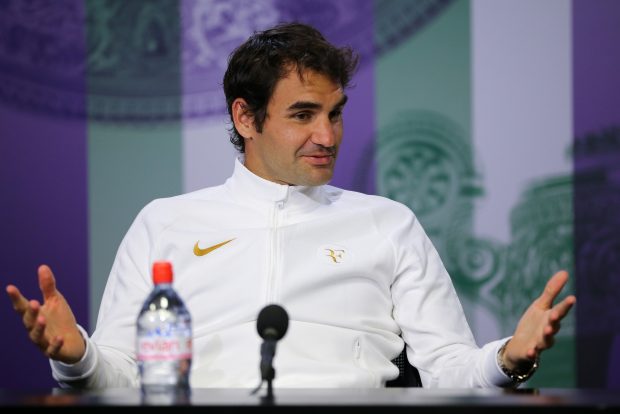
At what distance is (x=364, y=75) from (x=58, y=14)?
1085 millimetres

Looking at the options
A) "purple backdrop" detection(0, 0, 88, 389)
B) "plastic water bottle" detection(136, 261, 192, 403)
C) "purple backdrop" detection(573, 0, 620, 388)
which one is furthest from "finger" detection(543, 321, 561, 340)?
"purple backdrop" detection(0, 0, 88, 389)

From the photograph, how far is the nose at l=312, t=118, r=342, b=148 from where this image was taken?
2277 mm

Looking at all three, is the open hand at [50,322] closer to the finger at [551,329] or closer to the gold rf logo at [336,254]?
the gold rf logo at [336,254]

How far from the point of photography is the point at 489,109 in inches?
123

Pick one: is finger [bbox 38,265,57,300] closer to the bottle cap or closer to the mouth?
the bottle cap

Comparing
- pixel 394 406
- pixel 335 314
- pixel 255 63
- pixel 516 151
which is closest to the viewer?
pixel 394 406

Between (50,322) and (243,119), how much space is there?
923mm

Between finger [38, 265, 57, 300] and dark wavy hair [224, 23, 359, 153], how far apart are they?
840mm

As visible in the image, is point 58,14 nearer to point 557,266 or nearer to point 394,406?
point 557,266

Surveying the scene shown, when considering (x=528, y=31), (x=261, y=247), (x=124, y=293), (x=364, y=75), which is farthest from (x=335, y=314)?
(x=528, y=31)

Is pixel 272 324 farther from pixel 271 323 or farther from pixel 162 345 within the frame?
pixel 162 345

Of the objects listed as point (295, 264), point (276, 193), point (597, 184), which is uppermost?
point (597, 184)

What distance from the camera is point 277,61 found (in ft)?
7.79

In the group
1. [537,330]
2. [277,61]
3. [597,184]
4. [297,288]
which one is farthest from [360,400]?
[597,184]
